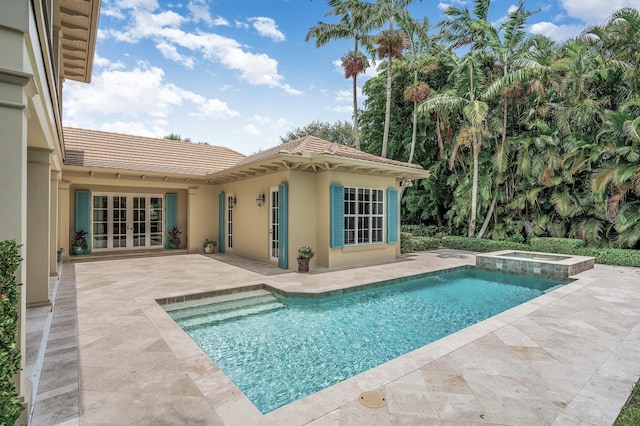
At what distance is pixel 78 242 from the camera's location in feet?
37.6

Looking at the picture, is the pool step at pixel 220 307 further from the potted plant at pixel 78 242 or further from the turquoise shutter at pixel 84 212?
the turquoise shutter at pixel 84 212

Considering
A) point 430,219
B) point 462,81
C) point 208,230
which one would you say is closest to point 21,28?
point 208,230

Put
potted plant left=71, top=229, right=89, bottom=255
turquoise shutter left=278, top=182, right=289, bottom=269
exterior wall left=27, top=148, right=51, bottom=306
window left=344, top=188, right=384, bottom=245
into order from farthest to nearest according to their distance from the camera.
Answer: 1. potted plant left=71, top=229, right=89, bottom=255
2. window left=344, top=188, right=384, bottom=245
3. turquoise shutter left=278, top=182, right=289, bottom=269
4. exterior wall left=27, top=148, right=51, bottom=306

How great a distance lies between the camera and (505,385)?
10.7ft

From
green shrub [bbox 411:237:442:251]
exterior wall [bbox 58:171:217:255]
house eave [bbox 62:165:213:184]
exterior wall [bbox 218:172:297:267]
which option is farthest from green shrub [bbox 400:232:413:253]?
house eave [bbox 62:165:213:184]

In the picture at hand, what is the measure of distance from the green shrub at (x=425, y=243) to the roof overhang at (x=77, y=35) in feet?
41.1

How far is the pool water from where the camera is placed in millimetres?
3738

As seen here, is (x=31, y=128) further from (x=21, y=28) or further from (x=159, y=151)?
(x=159, y=151)

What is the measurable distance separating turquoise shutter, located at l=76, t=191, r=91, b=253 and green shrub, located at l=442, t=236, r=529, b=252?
589 inches

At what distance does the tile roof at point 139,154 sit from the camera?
11702 mm

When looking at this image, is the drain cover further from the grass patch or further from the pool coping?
the grass patch

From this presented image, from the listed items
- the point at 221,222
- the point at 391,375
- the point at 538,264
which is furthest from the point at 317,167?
the point at 538,264

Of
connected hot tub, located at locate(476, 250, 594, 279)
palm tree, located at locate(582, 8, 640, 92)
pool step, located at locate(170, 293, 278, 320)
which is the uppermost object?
palm tree, located at locate(582, 8, 640, 92)

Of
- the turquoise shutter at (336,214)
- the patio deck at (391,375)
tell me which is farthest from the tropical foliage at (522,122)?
the turquoise shutter at (336,214)
